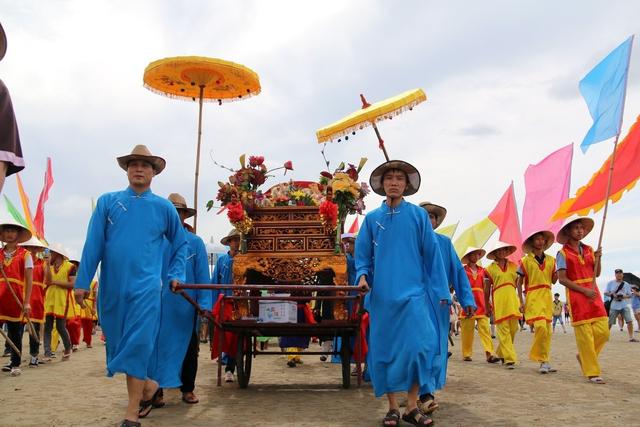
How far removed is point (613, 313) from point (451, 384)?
11.4 meters

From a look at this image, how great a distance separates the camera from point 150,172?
558 centimetres

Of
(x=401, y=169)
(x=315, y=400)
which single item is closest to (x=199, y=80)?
(x=401, y=169)

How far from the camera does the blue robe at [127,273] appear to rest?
499 centimetres

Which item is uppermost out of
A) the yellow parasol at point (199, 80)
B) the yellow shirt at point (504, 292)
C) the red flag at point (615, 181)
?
the yellow parasol at point (199, 80)

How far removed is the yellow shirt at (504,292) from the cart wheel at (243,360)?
15.4 ft

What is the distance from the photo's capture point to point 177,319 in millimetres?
6320

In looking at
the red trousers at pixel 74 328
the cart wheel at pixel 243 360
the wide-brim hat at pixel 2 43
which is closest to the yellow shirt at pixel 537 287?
the cart wheel at pixel 243 360

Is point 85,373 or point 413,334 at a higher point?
point 413,334

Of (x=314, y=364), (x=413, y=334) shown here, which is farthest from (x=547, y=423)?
(x=314, y=364)

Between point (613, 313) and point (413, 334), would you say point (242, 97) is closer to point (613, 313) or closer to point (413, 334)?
point (413, 334)

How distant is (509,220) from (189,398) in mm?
14263

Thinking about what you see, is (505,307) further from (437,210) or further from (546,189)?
(546,189)

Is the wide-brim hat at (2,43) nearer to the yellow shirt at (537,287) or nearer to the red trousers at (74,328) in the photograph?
the yellow shirt at (537,287)

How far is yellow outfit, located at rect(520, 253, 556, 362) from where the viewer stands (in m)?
9.28
